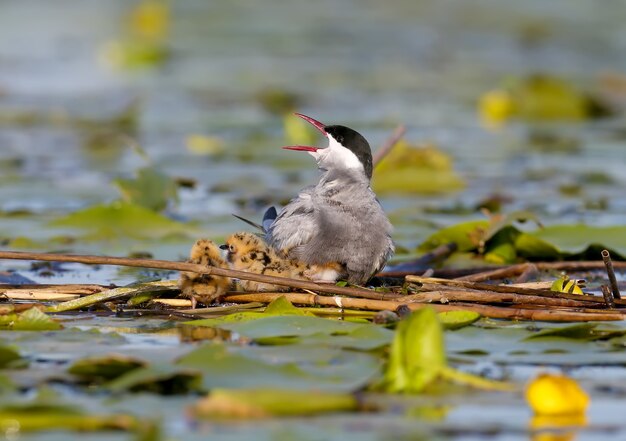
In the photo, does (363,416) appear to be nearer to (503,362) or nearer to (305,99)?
(503,362)

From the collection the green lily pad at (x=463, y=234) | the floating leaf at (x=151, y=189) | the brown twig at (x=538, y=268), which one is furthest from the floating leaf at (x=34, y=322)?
the floating leaf at (x=151, y=189)

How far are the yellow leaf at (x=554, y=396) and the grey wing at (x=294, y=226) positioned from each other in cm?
234

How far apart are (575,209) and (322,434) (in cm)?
662

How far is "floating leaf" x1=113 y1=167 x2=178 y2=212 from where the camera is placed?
→ 29.5 feet

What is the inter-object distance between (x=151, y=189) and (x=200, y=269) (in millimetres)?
3520

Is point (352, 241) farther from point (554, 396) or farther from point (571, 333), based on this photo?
point (554, 396)

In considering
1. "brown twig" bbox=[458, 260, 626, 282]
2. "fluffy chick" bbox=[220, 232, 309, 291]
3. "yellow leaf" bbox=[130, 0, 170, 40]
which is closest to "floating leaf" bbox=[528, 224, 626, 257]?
"brown twig" bbox=[458, 260, 626, 282]

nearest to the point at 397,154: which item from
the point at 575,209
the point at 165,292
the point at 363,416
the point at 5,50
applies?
the point at 575,209

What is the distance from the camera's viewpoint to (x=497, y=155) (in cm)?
1369

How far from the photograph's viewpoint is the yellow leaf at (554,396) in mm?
4097

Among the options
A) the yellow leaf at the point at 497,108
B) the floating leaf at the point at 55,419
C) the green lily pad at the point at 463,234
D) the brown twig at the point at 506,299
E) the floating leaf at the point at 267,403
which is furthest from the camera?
the yellow leaf at the point at 497,108

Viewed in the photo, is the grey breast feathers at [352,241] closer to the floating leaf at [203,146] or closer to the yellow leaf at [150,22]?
the floating leaf at [203,146]

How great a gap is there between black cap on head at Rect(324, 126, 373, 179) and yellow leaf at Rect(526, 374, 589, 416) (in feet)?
9.06

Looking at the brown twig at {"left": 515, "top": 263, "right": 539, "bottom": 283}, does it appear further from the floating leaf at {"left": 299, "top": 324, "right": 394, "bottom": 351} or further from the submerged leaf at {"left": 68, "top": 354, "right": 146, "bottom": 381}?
the submerged leaf at {"left": 68, "top": 354, "right": 146, "bottom": 381}
